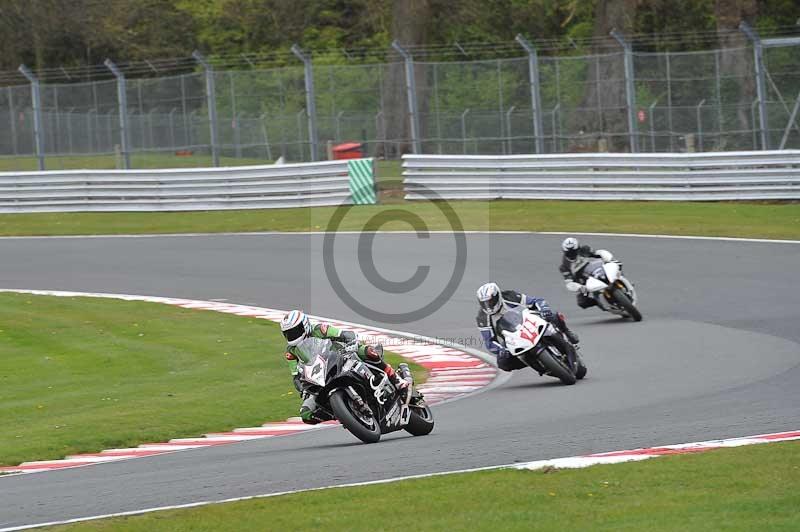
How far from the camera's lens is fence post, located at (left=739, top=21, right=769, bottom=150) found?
92.0ft

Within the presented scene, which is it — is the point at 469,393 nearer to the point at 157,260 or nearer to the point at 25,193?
the point at 157,260

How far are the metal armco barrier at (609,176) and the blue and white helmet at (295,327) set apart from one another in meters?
17.8

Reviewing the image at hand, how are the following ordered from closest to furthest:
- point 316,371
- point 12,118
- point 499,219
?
point 316,371, point 499,219, point 12,118

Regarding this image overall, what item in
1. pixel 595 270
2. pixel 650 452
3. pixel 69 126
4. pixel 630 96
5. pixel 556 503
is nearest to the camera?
pixel 556 503

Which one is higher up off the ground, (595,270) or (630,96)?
(630,96)

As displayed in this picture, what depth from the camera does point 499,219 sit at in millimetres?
27812

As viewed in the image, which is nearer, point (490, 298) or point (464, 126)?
point (490, 298)

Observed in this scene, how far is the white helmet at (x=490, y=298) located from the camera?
13.9 meters

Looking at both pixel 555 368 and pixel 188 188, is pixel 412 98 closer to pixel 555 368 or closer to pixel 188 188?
pixel 188 188

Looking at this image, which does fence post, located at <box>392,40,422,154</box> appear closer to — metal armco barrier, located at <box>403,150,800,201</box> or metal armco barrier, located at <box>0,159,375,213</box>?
metal armco barrier, located at <box>403,150,800,201</box>

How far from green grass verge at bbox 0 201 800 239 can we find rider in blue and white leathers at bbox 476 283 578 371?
10337 mm

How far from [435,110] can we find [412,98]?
168cm

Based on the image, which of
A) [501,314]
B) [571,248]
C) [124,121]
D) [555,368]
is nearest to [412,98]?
[124,121]

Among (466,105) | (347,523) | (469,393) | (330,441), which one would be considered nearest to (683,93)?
(466,105)
